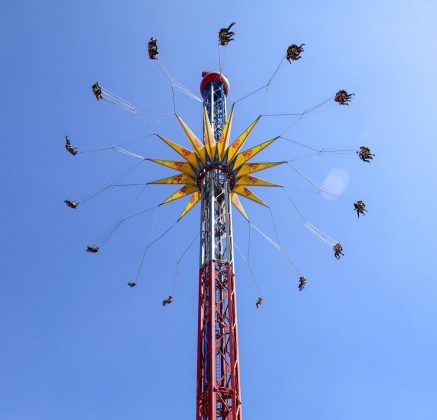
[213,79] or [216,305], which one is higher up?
[213,79]

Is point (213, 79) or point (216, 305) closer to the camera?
point (216, 305)

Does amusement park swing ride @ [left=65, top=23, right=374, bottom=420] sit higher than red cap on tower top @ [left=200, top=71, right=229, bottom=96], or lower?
lower

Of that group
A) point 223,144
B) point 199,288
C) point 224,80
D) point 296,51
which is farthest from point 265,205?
point 224,80

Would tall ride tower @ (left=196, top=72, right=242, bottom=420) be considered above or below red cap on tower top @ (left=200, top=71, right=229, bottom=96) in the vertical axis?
below

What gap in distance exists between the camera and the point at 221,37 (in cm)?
2388

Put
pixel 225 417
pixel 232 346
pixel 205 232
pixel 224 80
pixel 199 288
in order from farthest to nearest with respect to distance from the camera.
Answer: pixel 224 80 → pixel 205 232 → pixel 199 288 → pixel 232 346 → pixel 225 417

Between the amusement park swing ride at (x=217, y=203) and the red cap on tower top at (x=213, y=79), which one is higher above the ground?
the red cap on tower top at (x=213, y=79)

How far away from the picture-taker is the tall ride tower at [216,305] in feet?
64.7

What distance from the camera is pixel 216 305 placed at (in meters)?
22.2

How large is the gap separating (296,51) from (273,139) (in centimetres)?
392

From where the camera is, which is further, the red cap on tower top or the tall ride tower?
the red cap on tower top

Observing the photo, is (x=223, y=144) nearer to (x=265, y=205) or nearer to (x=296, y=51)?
(x=265, y=205)

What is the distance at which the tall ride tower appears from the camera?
1973cm

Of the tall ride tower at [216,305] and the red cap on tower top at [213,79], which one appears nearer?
the tall ride tower at [216,305]
